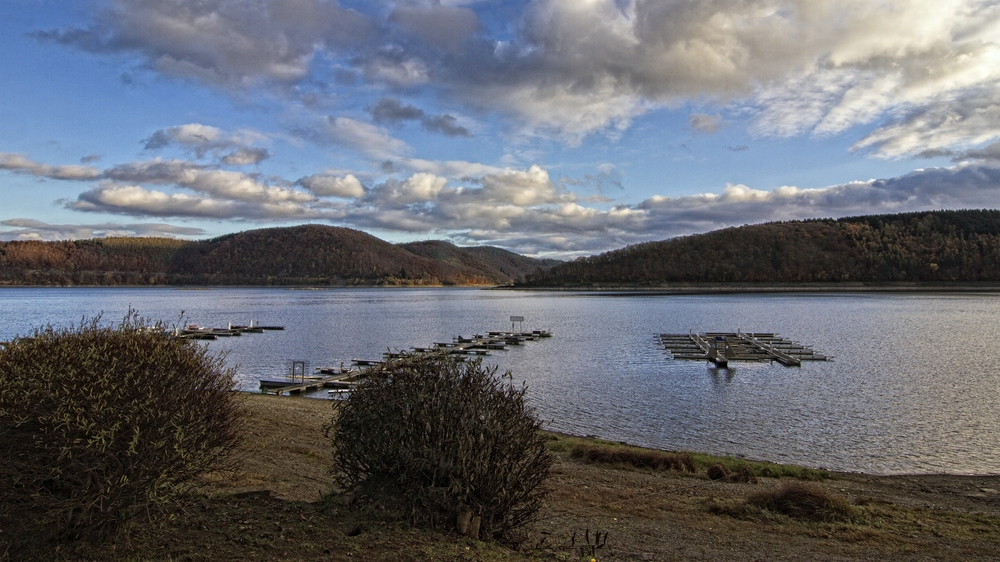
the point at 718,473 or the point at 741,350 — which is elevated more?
the point at 718,473

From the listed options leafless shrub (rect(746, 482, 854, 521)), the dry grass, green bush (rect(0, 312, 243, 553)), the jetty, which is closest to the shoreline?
the jetty

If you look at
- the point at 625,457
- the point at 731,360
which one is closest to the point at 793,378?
the point at 731,360

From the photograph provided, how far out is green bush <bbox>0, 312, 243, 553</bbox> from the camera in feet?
14.8

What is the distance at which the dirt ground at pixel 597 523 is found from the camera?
5363 mm

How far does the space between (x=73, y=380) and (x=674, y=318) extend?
75780 mm

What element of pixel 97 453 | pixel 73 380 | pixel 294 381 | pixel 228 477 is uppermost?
pixel 73 380

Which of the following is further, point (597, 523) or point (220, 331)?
point (220, 331)

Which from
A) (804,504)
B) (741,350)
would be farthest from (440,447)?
(741,350)

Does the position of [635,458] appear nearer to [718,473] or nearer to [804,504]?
[718,473]

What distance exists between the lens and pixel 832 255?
537ft

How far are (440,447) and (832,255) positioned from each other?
7165 inches

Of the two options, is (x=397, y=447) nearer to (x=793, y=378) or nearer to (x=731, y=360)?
(x=793, y=378)

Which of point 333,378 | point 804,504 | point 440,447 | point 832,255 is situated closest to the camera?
point 440,447

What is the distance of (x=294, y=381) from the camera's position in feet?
91.9
